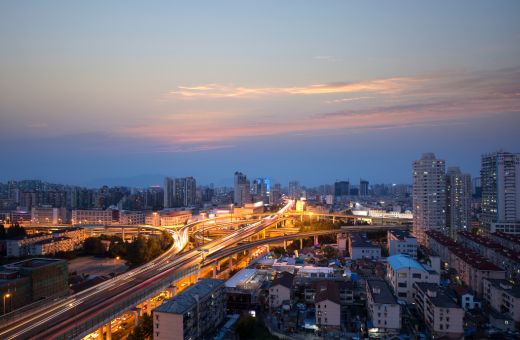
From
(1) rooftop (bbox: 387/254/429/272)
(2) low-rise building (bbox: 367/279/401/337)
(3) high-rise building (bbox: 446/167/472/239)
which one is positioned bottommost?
(2) low-rise building (bbox: 367/279/401/337)

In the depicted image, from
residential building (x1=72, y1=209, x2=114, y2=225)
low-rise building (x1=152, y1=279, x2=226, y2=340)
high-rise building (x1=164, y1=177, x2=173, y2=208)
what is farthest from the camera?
high-rise building (x1=164, y1=177, x2=173, y2=208)

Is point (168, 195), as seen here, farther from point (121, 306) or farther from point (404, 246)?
point (121, 306)

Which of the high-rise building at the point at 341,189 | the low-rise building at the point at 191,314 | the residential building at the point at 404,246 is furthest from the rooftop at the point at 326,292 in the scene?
the high-rise building at the point at 341,189


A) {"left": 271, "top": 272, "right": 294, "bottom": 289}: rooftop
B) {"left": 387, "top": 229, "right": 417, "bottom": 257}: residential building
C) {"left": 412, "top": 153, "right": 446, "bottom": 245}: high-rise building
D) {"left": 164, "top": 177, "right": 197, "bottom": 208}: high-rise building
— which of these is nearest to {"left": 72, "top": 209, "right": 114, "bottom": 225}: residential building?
{"left": 164, "top": 177, "right": 197, "bottom": 208}: high-rise building

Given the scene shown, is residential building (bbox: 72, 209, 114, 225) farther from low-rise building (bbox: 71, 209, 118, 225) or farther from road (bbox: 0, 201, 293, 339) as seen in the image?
road (bbox: 0, 201, 293, 339)

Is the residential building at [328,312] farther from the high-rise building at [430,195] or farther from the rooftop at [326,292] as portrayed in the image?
the high-rise building at [430,195]

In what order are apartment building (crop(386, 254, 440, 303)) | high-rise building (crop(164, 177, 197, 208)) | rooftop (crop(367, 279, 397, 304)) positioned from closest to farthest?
rooftop (crop(367, 279, 397, 304)) → apartment building (crop(386, 254, 440, 303)) → high-rise building (crop(164, 177, 197, 208))

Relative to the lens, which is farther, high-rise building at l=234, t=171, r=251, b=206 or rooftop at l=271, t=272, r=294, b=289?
high-rise building at l=234, t=171, r=251, b=206

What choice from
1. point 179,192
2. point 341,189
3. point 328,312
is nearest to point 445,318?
point 328,312
